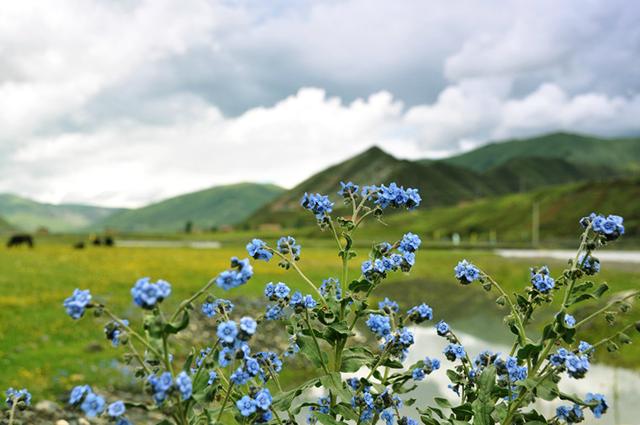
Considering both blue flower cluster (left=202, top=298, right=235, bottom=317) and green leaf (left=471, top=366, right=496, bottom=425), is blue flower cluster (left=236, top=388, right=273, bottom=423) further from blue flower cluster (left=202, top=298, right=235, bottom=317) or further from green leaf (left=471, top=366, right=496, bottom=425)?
green leaf (left=471, top=366, right=496, bottom=425)

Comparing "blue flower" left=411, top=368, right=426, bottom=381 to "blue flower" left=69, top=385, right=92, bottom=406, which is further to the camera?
"blue flower" left=411, top=368, right=426, bottom=381

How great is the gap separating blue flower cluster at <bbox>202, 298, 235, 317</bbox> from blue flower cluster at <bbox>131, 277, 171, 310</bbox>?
108 cm

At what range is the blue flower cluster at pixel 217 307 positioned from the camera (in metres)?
4.16

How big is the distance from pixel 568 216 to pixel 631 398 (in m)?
141

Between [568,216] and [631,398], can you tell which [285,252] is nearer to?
[631,398]

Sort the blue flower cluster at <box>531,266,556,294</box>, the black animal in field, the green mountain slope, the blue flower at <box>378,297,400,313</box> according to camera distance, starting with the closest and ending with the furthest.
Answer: the blue flower cluster at <box>531,266,556,294</box>
the blue flower at <box>378,297,400,313</box>
the black animal in field
the green mountain slope

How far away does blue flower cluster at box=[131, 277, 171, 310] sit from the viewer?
2924 millimetres

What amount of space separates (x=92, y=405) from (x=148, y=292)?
819 millimetres

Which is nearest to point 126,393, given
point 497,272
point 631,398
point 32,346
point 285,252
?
point 32,346

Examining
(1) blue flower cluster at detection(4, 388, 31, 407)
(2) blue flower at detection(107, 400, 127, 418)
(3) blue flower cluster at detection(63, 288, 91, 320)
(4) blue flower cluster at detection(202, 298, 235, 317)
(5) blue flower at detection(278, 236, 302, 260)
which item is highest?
(5) blue flower at detection(278, 236, 302, 260)

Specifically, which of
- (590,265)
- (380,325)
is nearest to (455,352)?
(380,325)

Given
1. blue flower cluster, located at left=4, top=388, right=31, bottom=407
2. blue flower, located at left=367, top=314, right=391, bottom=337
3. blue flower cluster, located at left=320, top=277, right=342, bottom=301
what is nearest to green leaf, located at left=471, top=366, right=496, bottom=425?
blue flower, located at left=367, top=314, right=391, bottom=337

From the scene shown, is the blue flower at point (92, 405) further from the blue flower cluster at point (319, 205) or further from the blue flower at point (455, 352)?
the blue flower at point (455, 352)

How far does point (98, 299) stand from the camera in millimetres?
25438
